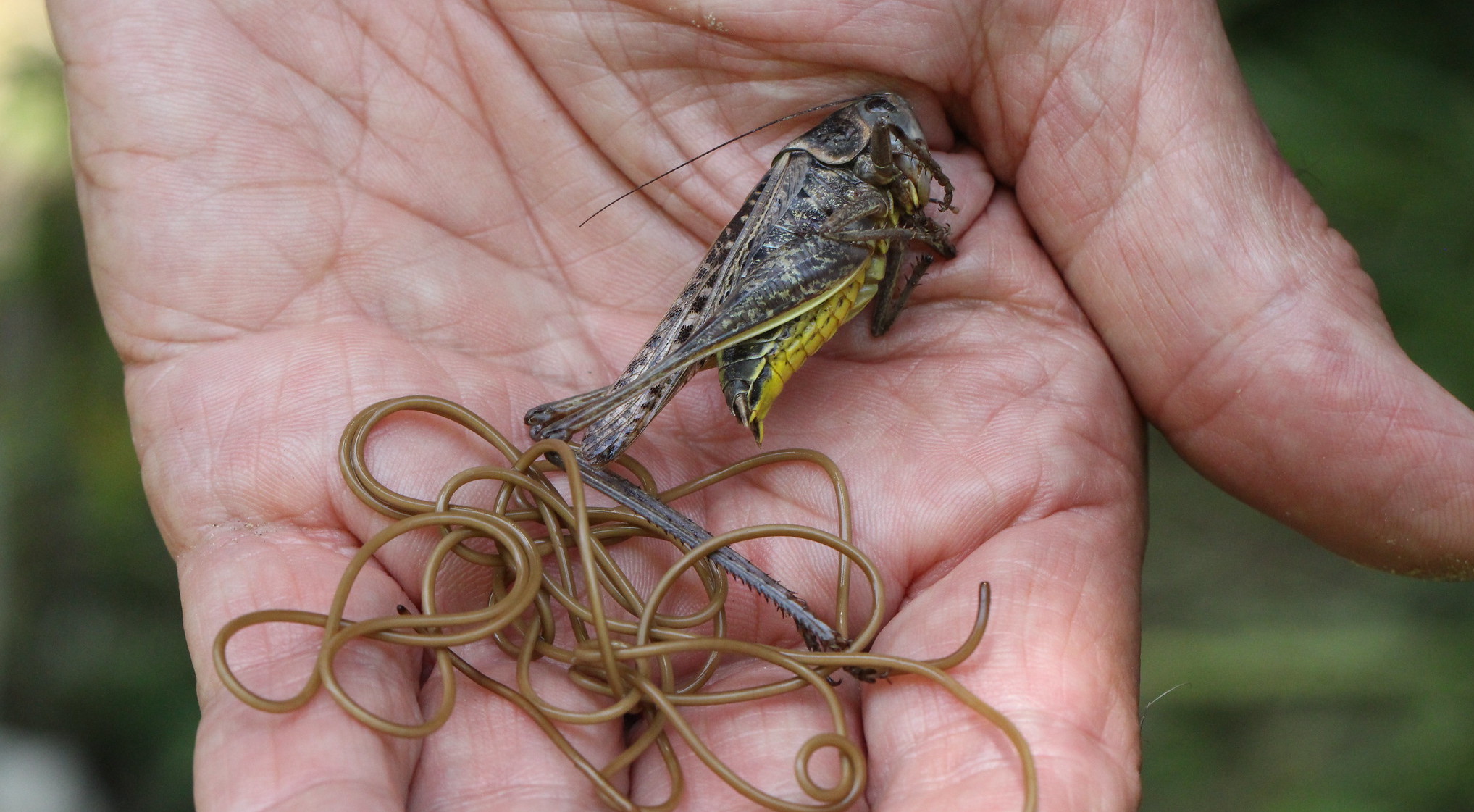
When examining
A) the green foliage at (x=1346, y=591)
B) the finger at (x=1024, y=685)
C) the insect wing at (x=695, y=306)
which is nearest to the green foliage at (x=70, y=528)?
the insect wing at (x=695, y=306)

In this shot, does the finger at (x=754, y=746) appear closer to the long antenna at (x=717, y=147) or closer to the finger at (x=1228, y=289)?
the finger at (x=1228, y=289)

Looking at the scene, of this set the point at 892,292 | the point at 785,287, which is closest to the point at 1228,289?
the point at 892,292

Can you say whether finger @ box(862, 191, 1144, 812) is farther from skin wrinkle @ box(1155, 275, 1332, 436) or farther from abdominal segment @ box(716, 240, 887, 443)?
Result: abdominal segment @ box(716, 240, 887, 443)

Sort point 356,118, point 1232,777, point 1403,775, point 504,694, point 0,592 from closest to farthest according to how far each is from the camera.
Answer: point 504,694 → point 356,118 → point 1403,775 → point 1232,777 → point 0,592

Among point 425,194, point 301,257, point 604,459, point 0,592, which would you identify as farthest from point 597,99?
point 0,592

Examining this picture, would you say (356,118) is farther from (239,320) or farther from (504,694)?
(504,694)
